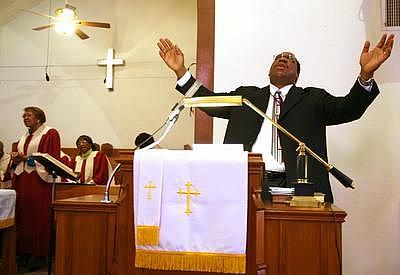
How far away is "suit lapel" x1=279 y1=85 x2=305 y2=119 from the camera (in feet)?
8.88

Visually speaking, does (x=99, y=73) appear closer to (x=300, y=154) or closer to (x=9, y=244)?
(x=9, y=244)

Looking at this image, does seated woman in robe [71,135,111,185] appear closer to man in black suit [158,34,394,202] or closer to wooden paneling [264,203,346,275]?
man in black suit [158,34,394,202]

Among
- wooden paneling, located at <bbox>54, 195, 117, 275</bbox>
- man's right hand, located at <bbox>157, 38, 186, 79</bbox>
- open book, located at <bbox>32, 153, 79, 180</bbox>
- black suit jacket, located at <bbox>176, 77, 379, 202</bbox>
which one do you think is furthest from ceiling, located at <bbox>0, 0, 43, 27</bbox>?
wooden paneling, located at <bbox>54, 195, 117, 275</bbox>

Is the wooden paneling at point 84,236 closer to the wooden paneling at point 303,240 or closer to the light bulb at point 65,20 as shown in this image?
the wooden paneling at point 303,240

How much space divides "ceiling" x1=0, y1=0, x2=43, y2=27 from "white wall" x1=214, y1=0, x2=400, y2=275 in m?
5.56

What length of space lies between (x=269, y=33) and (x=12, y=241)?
266cm

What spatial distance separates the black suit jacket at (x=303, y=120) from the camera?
2566 millimetres

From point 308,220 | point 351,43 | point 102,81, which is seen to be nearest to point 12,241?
point 308,220

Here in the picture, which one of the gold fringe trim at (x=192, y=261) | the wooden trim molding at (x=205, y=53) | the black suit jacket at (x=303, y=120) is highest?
the wooden trim molding at (x=205, y=53)

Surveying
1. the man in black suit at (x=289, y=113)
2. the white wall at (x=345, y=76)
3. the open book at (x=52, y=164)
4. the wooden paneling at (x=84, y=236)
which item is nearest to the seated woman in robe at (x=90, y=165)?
the open book at (x=52, y=164)

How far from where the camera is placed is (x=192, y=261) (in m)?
1.68

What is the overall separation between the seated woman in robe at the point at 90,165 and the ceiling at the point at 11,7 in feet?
11.0

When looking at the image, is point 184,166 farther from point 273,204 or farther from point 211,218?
point 273,204

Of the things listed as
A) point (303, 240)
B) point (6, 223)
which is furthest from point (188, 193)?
point (6, 223)
